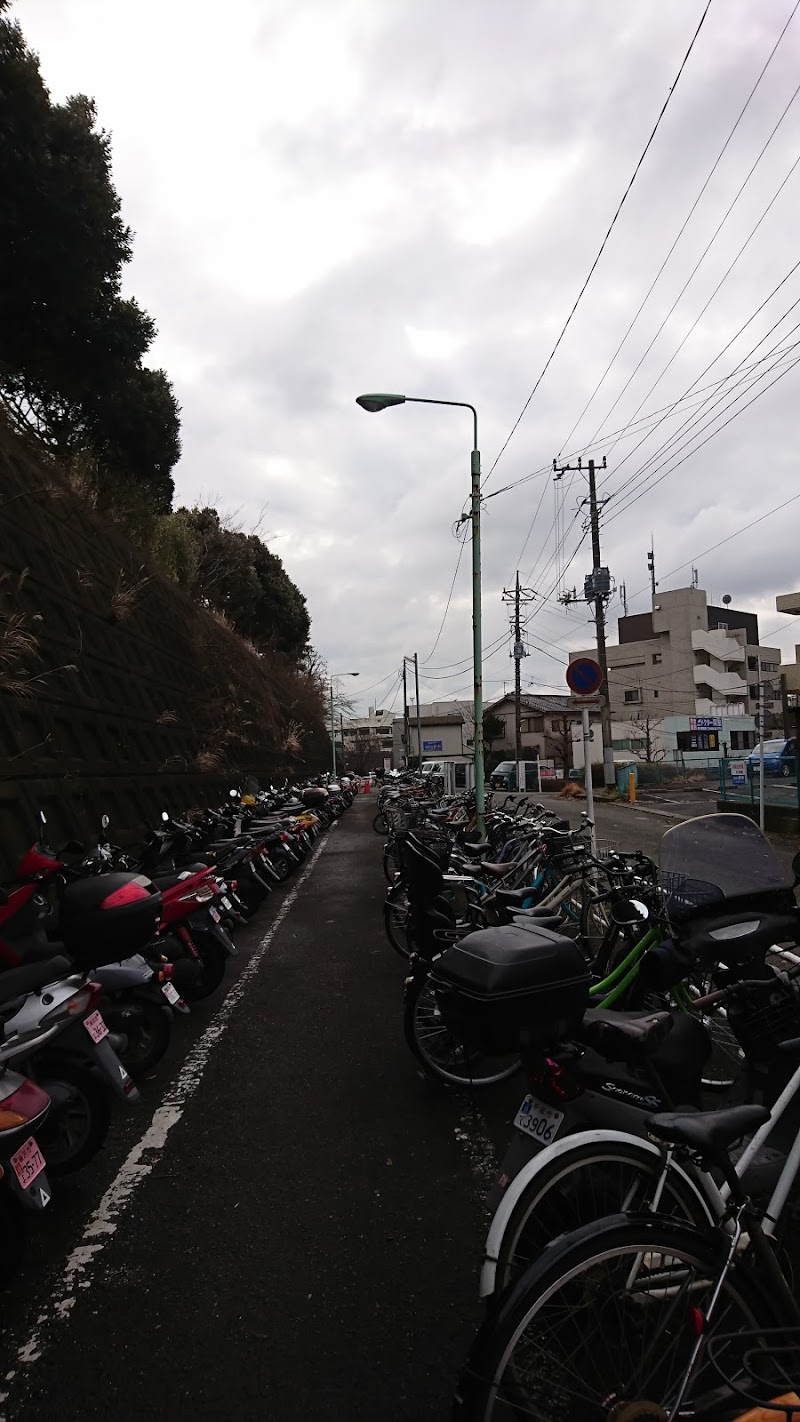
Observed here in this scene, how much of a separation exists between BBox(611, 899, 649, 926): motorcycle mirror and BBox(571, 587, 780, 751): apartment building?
52.4 metres

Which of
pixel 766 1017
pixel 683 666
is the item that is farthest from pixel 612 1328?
pixel 683 666

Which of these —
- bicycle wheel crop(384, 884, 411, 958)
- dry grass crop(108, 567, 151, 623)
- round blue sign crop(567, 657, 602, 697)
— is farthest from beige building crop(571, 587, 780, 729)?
bicycle wheel crop(384, 884, 411, 958)

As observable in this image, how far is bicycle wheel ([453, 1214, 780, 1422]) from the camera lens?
1.44 meters

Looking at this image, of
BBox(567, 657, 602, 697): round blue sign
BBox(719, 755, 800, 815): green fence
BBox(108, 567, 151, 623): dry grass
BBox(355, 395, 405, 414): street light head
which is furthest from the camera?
BBox(719, 755, 800, 815): green fence

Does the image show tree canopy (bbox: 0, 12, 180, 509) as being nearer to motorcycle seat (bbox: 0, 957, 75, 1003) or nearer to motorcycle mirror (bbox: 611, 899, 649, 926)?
motorcycle seat (bbox: 0, 957, 75, 1003)

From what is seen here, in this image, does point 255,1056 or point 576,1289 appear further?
point 255,1056

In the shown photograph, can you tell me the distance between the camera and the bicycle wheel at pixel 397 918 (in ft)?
21.2

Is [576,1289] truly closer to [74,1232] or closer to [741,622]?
[74,1232]

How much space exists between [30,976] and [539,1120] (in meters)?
2.46

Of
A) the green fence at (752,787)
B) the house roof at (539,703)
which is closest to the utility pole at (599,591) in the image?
the green fence at (752,787)

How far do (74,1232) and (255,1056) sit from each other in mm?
1637

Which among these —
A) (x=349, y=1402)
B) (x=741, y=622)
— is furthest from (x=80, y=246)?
(x=741, y=622)

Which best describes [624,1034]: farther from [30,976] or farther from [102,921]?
[30,976]

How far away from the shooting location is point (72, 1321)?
2293 millimetres
